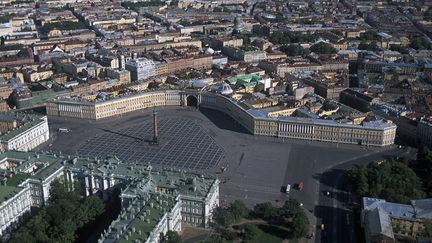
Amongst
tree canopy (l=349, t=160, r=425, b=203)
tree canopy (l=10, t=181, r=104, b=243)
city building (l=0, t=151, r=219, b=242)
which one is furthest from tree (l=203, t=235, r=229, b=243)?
→ tree canopy (l=349, t=160, r=425, b=203)

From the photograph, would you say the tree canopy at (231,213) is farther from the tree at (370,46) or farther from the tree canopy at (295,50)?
the tree at (370,46)

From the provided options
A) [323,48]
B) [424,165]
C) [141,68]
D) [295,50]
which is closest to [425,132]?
[424,165]

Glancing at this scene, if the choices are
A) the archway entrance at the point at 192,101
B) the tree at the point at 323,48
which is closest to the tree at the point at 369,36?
the tree at the point at 323,48

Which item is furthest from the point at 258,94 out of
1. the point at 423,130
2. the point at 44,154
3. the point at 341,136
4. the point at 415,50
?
the point at 415,50

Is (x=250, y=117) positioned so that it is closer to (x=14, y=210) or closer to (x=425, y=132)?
(x=425, y=132)

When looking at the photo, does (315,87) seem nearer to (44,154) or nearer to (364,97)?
(364,97)

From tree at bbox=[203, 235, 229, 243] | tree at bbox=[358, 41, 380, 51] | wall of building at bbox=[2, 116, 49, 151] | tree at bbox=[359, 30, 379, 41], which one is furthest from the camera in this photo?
tree at bbox=[359, 30, 379, 41]

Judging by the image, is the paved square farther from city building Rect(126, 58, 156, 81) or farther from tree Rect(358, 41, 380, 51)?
tree Rect(358, 41, 380, 51)
